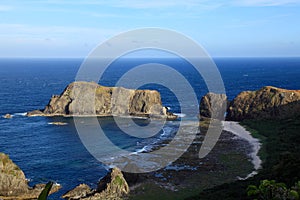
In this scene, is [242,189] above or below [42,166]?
above

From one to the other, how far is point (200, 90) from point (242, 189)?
379ft

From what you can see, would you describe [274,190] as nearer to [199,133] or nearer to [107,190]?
[107,190]

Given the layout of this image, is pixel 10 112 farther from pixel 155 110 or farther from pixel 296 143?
pixel 296 143

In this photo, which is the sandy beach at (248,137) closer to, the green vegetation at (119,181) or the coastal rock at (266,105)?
the coastal rock at (266,105)

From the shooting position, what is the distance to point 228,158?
194 feet

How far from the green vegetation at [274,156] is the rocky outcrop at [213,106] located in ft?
31.4

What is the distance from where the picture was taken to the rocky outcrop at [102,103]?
99.9 meters

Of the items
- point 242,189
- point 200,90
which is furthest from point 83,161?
point 200,90


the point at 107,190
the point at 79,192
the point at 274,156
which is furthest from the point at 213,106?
the point at 79,192

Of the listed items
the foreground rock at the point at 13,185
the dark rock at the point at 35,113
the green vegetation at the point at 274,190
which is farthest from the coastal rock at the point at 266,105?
the green vegetation at the point at 274,190

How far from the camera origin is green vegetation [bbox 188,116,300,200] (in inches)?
1369

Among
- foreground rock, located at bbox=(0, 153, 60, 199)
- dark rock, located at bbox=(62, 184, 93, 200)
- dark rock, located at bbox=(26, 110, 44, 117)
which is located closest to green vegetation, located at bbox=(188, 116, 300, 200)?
dark rock, located at bbox=(62, 184, 93, 200)

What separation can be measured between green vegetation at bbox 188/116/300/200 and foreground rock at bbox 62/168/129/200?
912cm

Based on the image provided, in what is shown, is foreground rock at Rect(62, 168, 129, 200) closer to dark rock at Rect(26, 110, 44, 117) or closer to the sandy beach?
the sandy beach
